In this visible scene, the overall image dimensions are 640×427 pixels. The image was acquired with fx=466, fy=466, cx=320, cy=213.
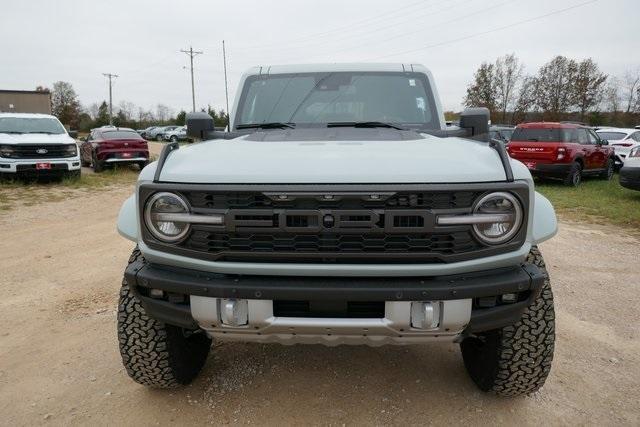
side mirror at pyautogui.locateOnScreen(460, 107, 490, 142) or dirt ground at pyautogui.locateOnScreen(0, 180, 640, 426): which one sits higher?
side mirror at pyautogui.locateOnScreen(460, 107, 490, 142)

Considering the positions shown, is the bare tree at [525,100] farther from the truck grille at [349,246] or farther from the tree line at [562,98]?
the truck grille at [349,246]

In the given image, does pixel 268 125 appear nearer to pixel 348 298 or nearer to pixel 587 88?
pixel 348 298

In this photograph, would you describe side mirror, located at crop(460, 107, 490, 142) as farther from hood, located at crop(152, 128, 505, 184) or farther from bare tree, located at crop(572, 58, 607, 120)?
bare tree, located at crop(572, 58, 607, 120)

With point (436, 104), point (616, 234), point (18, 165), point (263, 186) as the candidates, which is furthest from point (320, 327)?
point (18, 165)

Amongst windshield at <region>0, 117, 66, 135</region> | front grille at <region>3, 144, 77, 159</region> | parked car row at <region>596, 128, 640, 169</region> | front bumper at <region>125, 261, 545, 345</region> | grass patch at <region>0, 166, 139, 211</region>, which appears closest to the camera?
front bumper at <region>125, 261, 545, 345</region>

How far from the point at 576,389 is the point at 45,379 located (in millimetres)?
3210

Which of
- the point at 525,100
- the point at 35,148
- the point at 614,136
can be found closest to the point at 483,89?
the point at 525,100

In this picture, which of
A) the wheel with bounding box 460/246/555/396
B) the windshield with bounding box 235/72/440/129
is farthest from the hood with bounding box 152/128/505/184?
the windshield with bounding box 235/72/440/129

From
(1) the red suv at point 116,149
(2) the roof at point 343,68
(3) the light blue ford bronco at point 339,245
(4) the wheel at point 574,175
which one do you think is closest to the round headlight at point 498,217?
(3) the light blue ford bronco at point 339,245

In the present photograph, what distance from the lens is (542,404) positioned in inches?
103

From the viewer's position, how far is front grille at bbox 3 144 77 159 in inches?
444

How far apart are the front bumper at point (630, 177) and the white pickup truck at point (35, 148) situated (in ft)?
42.4

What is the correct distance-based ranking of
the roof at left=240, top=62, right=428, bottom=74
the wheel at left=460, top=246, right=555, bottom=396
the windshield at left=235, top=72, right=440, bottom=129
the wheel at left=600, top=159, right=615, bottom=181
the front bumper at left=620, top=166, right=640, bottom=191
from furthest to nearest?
the wheel at left=600, top=159, right=615, bottom=181
the front bumper at left=620, top=166, right=640, bottom=191
the roof at left=240, top=62, right=428, bottom=74
the windshield at left=235, top=72, right=440, bottom=129
the wheel at left=460, top=246, right=555, bottom=396

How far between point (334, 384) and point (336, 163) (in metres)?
1.45
